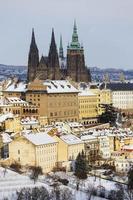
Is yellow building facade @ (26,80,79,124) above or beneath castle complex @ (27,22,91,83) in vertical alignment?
beneath

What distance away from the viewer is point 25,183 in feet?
135

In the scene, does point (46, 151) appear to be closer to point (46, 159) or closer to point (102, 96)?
point (46, 159)

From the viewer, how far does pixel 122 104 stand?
79.1m

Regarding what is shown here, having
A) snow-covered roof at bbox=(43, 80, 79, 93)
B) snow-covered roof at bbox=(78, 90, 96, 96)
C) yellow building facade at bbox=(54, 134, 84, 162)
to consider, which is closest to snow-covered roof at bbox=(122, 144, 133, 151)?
yellow building facade at bbox=(54, 134, 84, 162)

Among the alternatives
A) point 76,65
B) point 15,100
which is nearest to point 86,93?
point 76,65

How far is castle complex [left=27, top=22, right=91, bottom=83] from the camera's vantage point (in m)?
71.9

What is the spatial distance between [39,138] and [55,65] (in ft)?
86.6

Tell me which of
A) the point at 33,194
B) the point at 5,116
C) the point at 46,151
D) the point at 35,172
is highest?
the point at 5,116

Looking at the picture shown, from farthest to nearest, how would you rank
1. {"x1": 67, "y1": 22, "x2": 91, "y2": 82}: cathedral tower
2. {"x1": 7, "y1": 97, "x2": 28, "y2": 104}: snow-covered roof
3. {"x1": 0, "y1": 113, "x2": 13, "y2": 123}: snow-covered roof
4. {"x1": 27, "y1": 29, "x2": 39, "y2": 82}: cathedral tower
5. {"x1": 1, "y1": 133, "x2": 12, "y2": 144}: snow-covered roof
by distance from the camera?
{"x1": 67, "y1": 22, "x2": 91, "y2": 82}: cathedral tower → {"x1": 27, "y1": 29, "x2": 39, "y2": 82}: cathedral tower → {"x1": 7, "y1": 97, "x2": 28, "y2": 104}: snow-covered roof → {"x1": 0, "y1": 113, "x2": 13, "y2": 123}: snow-covered roof → {"x1": 1, "y1": 133, "x2": 12, "y2": 144}: snow-covered roof

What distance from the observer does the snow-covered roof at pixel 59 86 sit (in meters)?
64.5

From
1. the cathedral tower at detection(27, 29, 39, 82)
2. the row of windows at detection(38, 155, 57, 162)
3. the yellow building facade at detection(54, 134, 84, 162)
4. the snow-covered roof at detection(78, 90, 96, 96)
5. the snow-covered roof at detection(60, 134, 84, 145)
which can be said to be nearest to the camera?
the row of windows at detection(38, 155, 57, 162)

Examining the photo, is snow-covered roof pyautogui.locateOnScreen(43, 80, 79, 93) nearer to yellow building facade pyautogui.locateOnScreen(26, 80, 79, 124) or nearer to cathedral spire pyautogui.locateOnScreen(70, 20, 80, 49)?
yellow building facade pyautogui.locateOnScreen(26, 80, 79, 124)

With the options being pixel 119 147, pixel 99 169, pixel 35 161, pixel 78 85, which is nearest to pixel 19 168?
pixel 35 161

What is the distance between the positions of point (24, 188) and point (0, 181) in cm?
220
